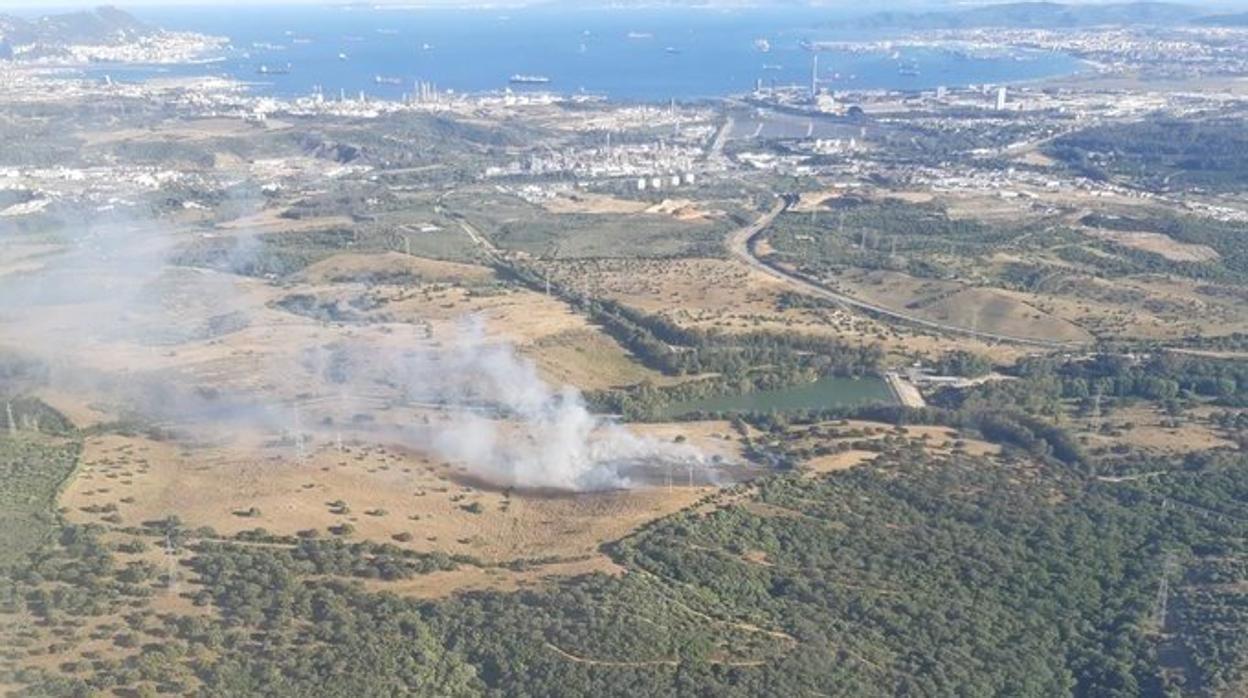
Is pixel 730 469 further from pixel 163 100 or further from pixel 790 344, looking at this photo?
pixel 163 100

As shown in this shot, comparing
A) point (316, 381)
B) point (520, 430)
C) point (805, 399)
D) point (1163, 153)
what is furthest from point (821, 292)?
point (1163, 153)

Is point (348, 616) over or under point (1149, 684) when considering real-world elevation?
over

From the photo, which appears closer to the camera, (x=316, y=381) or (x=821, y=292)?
(x=316, y=381)

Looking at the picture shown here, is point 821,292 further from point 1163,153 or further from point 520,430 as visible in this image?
point 1163,153

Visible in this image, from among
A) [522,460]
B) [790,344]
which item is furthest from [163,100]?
[522,460]

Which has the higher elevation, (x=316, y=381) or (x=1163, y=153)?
(x=1163, y=153)

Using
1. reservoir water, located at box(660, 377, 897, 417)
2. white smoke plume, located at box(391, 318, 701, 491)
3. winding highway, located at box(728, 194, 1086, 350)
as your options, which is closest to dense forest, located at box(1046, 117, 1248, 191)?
winding highway, located at box(728, 194, 1086, 350)

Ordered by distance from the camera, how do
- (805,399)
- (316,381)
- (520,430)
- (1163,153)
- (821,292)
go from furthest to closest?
(1163,153), (821,292), (805,399), (316,381), (520,430)
